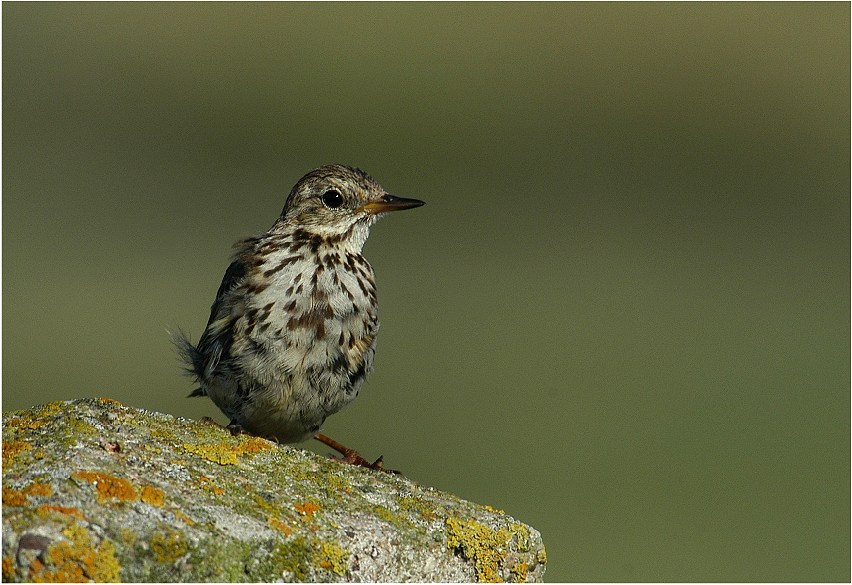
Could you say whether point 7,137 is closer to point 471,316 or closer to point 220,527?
point 471,316

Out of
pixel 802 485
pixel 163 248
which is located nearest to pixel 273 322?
pixel 802 485

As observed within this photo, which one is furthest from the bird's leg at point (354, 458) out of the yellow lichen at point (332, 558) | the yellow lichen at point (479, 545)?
the yellow lichen at point (332, 558)

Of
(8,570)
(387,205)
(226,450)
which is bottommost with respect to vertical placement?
(8,570)

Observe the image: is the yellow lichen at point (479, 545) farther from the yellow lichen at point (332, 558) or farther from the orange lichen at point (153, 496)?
the orange lichen at point (153, 496)

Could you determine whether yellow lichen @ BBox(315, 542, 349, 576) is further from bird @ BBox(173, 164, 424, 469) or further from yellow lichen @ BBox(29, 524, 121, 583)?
bird @ BBox(173, 164, 424, 469)

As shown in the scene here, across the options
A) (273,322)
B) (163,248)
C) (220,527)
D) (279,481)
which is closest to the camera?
(220,527)

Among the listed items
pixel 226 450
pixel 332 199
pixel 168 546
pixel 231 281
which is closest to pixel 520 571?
pixel 226 450

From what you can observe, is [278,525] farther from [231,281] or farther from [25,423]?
[231,281]

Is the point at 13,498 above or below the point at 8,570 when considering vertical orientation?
A: above
